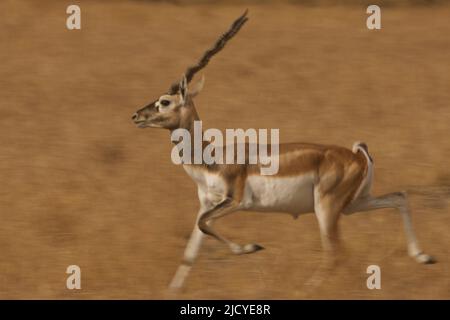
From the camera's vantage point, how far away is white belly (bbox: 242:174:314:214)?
10.6m

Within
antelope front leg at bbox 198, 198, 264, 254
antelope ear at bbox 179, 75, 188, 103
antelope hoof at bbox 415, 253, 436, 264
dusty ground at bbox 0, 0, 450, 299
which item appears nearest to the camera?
antelope front leg at bbox 198, 198, 264, 254

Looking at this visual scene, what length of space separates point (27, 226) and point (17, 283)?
3.89 feet

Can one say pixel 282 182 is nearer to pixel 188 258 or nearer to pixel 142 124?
pixel 188 258

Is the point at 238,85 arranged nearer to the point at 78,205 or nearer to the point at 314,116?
the point at 314,116

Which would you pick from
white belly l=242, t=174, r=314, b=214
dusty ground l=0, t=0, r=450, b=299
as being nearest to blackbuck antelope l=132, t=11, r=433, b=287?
white belly l=242, t=174, r=314, b=214

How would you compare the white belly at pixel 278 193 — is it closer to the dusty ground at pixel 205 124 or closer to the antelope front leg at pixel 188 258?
the antelope front leg at pixel 188 258

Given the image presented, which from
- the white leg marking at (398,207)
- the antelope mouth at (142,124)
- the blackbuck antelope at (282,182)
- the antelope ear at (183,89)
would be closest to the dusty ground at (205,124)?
the white leg marking at (398,207)

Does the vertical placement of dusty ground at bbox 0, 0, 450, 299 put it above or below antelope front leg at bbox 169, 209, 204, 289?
above

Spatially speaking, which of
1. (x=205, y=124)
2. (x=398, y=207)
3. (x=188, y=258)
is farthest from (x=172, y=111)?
(x=205, y=124)

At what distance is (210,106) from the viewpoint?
15914mm

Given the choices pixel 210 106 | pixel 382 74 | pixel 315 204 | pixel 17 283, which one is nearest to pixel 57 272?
pixel 17 283

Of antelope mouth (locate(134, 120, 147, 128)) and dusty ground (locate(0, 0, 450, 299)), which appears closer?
antelope mouth (locate(134, 120, 147, 128))

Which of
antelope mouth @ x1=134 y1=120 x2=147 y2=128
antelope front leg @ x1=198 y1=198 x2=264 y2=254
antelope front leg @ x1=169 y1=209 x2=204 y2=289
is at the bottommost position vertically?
antelope front leg @ x1=169 y1=209 x2=204 y2=289

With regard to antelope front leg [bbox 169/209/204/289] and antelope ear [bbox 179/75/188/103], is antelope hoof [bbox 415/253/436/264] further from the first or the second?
antelope ear [bbox 179/75/188/103]
